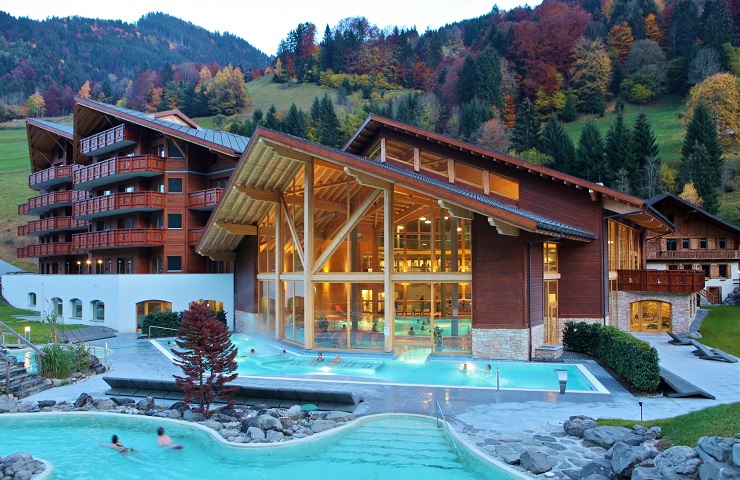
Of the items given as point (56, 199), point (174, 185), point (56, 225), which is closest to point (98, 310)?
point (174, 185)

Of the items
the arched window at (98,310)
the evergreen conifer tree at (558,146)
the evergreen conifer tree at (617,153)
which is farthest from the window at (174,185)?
the evergreen conifer tree at (617,153)

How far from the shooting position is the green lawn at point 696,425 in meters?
8.81

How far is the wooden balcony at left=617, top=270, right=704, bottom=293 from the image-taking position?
79.0 ft

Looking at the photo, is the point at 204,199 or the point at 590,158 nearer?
the point at 204,199

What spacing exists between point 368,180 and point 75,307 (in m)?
22.4

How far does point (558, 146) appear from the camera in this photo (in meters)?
57.8

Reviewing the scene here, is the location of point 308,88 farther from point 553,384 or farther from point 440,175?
point 553,384

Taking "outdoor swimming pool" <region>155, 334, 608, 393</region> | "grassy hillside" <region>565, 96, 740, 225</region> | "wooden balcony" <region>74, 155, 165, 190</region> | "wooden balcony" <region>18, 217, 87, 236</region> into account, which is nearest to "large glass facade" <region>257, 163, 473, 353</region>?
"outdoor swimming pool" <region>155, 334, 608, 393</region>

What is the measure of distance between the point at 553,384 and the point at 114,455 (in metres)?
10.7

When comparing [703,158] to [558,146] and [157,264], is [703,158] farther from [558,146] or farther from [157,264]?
[157,264]

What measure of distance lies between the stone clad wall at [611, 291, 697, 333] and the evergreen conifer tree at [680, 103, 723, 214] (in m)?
25.2

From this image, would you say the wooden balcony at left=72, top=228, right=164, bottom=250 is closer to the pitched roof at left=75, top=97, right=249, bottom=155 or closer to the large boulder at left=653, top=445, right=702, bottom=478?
the pitched roof at left=75, top=97, right=249, bottom=155

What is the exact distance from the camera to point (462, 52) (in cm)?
10038

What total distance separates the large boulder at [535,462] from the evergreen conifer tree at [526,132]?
57.9 meters
